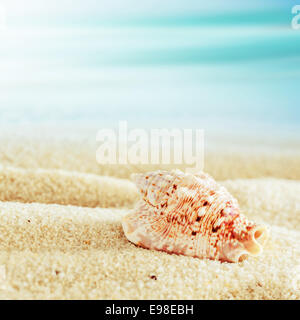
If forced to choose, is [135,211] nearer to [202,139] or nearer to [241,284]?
[241,284]

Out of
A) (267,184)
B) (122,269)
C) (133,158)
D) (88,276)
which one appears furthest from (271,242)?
(133,158)

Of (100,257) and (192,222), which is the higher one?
(192,222)

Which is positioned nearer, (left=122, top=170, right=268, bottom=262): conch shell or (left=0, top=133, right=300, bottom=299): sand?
(left=0, top=133, right=300, bottom=299): sand

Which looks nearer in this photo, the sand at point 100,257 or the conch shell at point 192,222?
the sand at point 100,257
